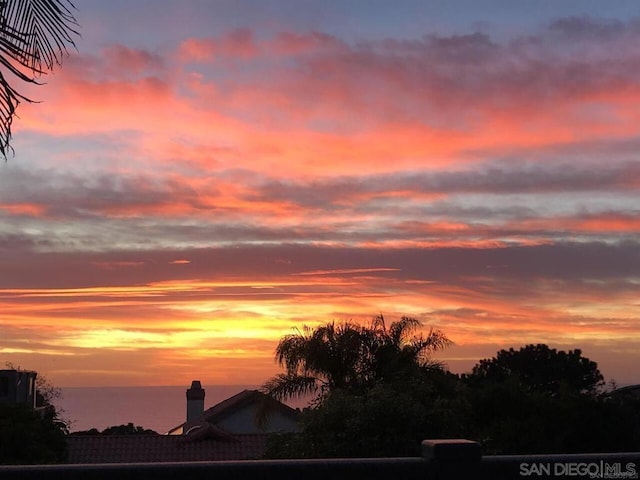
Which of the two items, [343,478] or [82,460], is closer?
[343,478]

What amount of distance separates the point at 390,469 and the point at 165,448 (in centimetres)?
3128

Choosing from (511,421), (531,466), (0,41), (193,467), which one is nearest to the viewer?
(0,41)

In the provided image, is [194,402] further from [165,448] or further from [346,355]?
[346,355]

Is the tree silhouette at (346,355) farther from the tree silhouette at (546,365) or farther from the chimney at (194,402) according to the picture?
the tree silhouette at (546,365)

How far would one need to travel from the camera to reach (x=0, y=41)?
7.84 m

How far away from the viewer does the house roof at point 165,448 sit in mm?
37969

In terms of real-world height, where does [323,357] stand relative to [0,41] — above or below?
below

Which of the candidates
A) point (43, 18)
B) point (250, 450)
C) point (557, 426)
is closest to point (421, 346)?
point (557, 426)

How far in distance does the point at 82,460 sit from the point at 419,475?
96.4 feet

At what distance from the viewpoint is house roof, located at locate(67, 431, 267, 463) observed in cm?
3797

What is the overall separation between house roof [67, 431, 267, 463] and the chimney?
29.8 ft

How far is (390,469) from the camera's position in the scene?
33.8ft

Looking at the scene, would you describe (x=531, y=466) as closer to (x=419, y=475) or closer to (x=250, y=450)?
(x=419, y=475)

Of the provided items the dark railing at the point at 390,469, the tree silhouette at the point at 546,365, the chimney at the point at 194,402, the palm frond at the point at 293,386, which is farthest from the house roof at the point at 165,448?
the dark railing at the point at 390,469
